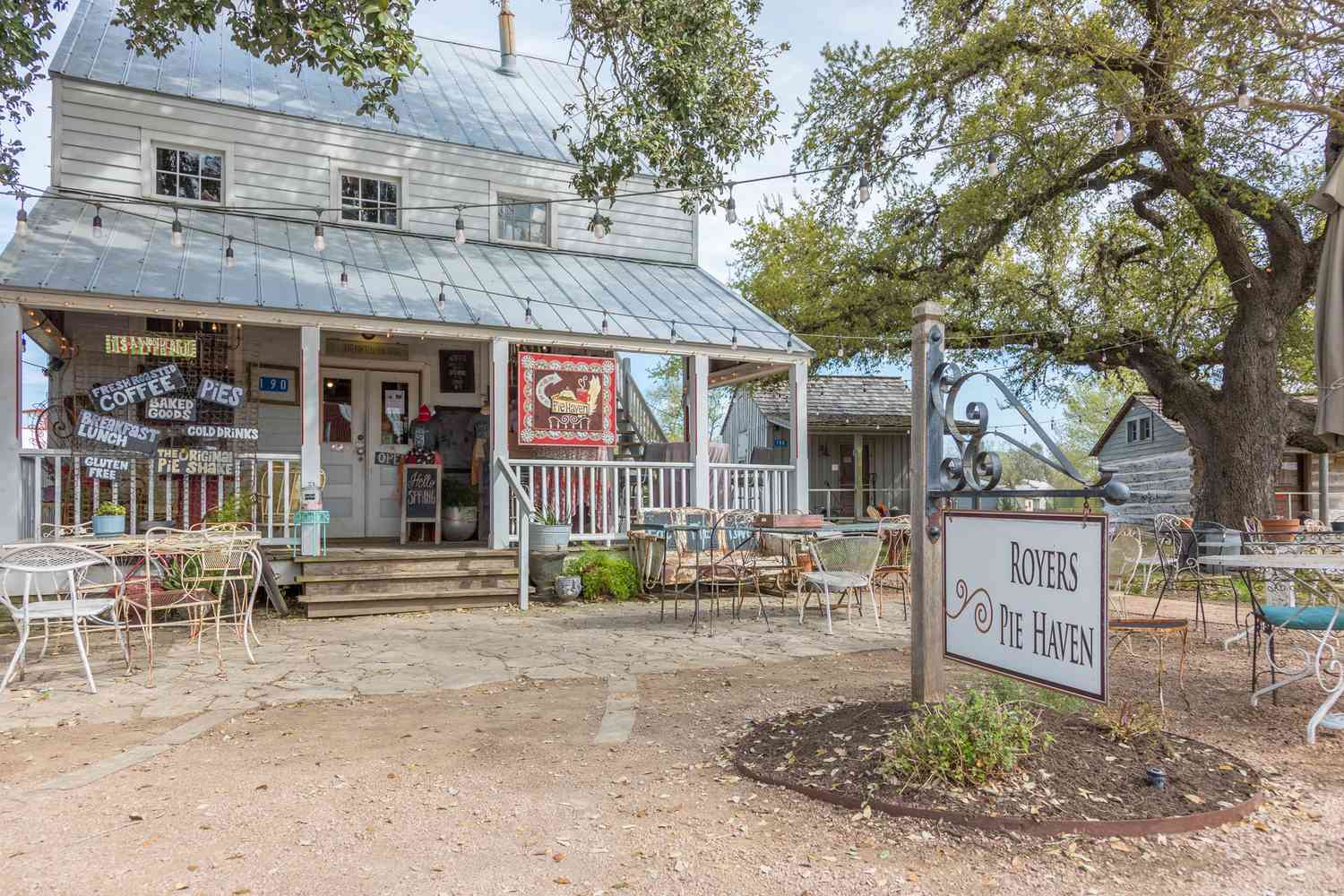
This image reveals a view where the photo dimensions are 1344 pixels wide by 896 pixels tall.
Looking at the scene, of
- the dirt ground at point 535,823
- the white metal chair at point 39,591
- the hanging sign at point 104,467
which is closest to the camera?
the dirt ground at point 535,823

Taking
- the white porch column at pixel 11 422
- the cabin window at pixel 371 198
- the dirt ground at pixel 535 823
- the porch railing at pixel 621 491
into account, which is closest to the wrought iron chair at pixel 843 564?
the porch railing at pixel 621 491

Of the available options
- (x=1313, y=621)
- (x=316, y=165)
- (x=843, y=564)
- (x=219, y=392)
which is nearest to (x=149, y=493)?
(x=219, y=392)

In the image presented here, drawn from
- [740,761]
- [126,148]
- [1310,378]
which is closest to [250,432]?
[126,148]

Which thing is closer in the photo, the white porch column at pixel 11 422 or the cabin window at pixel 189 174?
the white porch column at pixel 11 422

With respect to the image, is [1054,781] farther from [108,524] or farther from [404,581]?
[108,524]

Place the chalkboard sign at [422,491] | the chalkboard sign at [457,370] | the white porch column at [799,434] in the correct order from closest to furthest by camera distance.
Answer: the white porch column at [799,434], the chalkboard sign at [422,491], the chalkboard sign at [457,370]

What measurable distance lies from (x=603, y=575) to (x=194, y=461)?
13.9 feet

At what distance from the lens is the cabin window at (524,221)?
11.4m

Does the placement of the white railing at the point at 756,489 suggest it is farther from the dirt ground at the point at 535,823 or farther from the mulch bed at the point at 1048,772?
the mulch bed at the point at 1048,772

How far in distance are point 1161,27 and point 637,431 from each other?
837 centimetres

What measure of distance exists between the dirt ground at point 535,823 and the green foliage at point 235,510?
13.2ft

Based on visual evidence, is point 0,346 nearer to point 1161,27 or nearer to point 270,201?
point 270,201

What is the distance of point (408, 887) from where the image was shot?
2588 mm

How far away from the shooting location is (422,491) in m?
10.4
